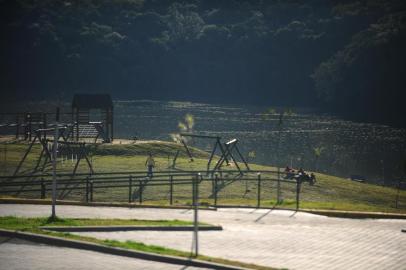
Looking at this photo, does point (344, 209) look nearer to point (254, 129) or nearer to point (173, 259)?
point (173, 259)

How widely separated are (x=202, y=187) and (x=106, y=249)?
68.9ft

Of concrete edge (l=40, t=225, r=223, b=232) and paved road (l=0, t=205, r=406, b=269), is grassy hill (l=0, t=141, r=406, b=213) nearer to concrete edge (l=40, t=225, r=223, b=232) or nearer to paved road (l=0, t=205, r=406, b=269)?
paved road (l=0, t=205, r=406, b=269)

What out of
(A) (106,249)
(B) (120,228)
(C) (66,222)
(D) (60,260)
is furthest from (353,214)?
(D) (60,260)

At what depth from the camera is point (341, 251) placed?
22.9 metres

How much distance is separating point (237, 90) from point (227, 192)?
148683 mm

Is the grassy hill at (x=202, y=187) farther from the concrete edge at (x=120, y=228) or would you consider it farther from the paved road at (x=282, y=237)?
the concrete edge at (x=120, y=228)

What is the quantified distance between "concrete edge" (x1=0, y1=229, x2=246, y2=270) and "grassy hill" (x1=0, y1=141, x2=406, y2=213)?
1065cm

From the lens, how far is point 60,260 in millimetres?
20625

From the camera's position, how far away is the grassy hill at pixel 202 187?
37406 mm

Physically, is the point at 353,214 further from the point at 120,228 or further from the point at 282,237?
the point at 120,228

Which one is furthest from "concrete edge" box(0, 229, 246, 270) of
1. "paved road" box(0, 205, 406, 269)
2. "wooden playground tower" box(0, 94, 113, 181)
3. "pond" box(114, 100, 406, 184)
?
"pond" box(114, 100, 406, 184)

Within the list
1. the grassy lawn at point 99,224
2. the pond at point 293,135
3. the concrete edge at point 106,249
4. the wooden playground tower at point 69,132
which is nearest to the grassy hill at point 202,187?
the wooden playground tower at point 69,132

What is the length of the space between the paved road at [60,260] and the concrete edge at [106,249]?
21 cm

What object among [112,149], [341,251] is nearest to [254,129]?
[112,149]
